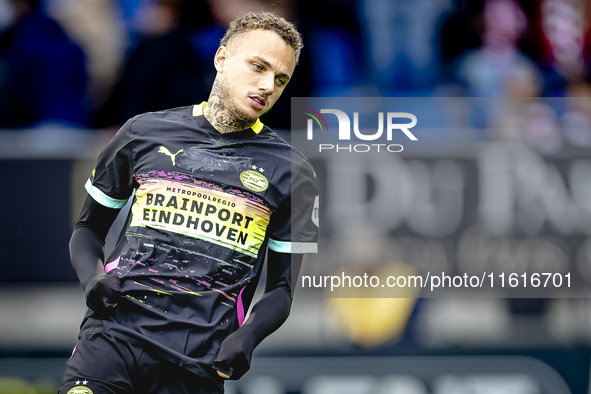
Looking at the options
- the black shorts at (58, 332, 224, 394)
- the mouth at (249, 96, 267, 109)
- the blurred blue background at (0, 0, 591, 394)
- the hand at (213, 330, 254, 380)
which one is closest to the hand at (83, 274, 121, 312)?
the black shorts at (58, 332, 224, 394)

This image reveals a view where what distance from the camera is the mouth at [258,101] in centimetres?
233

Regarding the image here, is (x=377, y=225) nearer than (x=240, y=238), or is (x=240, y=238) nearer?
(x=240, y=238)

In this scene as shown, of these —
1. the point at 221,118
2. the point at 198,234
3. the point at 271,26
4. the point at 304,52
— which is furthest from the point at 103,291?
the point at 304,52

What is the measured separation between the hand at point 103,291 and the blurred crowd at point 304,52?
226 cm

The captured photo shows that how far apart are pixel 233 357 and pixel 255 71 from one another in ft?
3.37

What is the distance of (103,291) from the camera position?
2082mm

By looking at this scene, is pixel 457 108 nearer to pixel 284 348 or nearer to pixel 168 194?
pixel 284 348

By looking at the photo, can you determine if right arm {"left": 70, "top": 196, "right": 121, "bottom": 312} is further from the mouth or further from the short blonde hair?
the short blonde hair

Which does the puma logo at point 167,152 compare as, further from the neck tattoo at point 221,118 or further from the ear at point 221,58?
the ear at point 221,58

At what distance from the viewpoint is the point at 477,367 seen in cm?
434

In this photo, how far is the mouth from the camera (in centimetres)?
233

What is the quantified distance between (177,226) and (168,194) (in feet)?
0.40

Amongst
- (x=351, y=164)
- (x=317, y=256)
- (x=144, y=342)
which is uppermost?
(x=351, y=164)

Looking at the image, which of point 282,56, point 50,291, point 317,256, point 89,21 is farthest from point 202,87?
point 282,56
